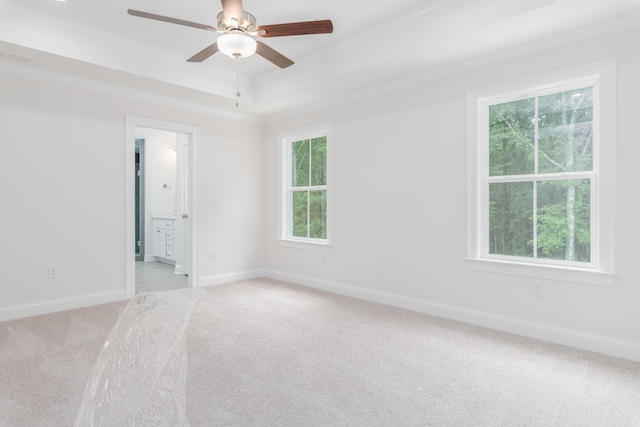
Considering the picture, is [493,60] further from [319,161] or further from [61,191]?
[61,191]

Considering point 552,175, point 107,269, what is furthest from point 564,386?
point 107,269

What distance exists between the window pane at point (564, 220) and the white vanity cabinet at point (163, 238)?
229 inches

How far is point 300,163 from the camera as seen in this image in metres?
5.39

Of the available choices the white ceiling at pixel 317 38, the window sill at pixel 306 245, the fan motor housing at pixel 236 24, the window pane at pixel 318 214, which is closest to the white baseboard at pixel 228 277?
the window sill at pixel 306 245

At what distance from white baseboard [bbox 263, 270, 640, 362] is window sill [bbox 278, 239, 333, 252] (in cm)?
44

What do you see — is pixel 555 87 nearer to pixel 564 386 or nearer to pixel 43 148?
pixel 564 386

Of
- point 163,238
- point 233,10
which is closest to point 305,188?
point 233,10

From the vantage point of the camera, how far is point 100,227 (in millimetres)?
4141

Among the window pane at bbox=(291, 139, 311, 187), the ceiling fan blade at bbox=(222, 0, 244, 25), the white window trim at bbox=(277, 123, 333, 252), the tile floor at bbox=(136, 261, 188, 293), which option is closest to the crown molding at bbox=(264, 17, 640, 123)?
the white window trim at bbox=(277, 123, 333, 252)

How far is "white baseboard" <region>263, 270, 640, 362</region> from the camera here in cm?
274

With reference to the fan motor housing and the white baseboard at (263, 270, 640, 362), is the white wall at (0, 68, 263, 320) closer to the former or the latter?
the fan motor housing

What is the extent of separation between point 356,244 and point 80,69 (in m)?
3.45

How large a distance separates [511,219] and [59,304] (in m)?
4.57

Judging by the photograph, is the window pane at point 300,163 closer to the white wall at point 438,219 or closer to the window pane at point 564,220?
the white wall at point 438,219
